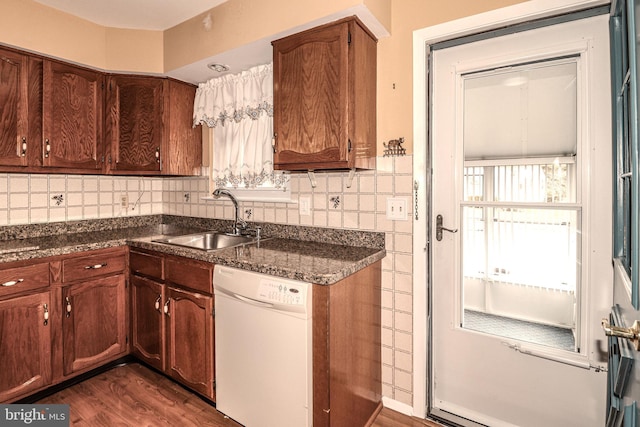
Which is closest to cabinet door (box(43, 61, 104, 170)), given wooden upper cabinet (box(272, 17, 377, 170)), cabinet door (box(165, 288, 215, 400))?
cabinet door (box(165, 288, 215, 400))

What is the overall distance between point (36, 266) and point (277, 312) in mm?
1451

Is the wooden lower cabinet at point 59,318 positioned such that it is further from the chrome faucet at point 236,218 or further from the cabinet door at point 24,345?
the chrome faucet at point 236,218

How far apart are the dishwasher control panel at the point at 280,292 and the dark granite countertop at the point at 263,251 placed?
0.04m

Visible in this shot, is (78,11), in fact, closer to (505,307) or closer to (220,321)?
(220,321)

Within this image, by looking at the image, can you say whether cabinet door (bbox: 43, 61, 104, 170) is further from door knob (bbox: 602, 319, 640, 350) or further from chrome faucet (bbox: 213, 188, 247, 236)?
door knob (bbox: 602, 319, 640, 350)

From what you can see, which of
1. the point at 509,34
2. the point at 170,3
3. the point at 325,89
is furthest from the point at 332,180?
the point at 170,3

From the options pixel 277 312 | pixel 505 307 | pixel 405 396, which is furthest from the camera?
pixel 405 396

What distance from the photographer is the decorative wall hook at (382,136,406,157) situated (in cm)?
181

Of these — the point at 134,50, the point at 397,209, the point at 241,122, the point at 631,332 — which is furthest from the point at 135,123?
the point at 631,332

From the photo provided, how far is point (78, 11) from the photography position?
2.14 meters

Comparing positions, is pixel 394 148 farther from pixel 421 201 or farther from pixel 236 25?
pixel 236 25

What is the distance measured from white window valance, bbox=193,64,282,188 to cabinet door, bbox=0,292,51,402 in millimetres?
1338

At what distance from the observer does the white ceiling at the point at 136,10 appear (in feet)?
6.65

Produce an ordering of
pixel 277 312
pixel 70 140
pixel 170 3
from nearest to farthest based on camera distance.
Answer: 1. pixel 277 312
2. pixel 170 3
3. pixel 70 140
